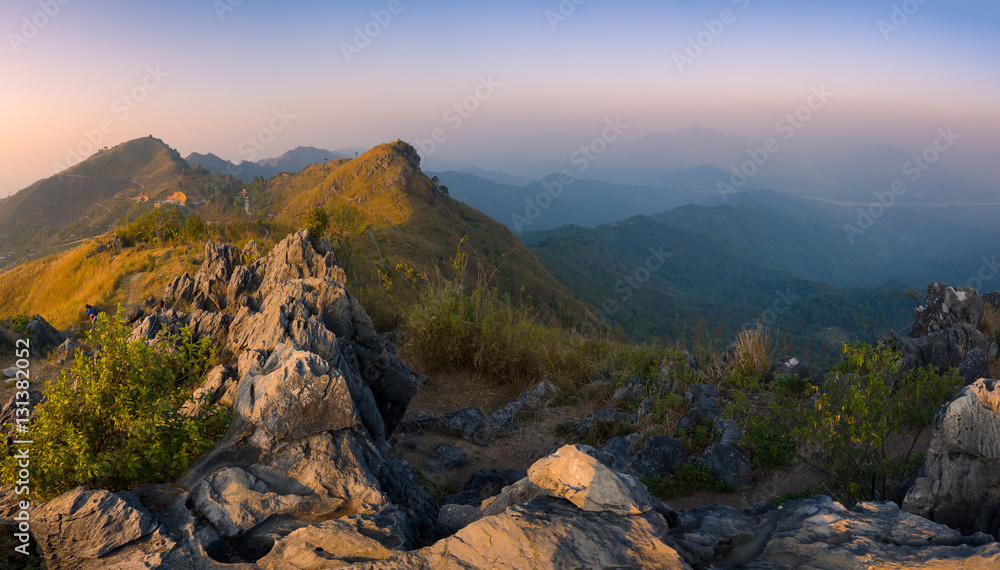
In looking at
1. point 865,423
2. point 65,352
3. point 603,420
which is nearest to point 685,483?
point 603,420

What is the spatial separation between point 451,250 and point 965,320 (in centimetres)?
5526

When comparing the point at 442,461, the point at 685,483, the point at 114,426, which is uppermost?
the point at 114,426

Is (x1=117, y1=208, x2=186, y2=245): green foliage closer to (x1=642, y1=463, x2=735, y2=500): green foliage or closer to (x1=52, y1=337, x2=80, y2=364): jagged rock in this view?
(x1=52, y1=337, x2=80, y2=364): jagged rock

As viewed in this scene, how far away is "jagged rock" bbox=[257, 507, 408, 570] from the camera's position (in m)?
2.86

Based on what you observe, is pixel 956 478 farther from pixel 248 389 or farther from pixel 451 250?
pixel 451 250

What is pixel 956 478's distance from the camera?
11.7 feet

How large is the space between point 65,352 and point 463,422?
8.02 meters

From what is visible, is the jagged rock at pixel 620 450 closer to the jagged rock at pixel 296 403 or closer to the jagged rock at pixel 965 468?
the jagged rock at pixel 965 468

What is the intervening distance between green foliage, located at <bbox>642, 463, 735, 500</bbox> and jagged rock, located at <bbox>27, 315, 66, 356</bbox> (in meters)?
11.4

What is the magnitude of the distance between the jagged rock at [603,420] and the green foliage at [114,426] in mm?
5169

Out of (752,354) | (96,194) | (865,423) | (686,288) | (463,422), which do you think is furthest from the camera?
(686,288)

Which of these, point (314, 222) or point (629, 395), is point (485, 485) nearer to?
point (629, 395)

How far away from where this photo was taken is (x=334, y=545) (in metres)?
2.96

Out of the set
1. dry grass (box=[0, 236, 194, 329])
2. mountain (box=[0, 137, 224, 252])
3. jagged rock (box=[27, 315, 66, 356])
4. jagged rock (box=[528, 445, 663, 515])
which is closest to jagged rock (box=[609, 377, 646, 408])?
jagged rock (box=[528, 445, 663, 515])
